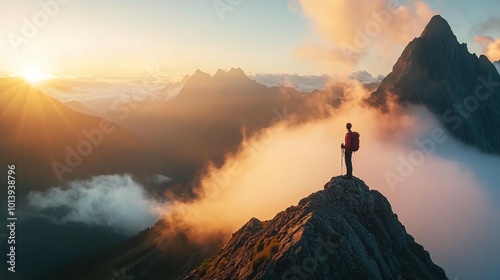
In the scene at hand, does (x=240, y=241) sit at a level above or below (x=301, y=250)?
above

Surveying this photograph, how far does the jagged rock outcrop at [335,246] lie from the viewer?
45.7m

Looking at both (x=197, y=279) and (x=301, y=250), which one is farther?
(x=197, y=279)

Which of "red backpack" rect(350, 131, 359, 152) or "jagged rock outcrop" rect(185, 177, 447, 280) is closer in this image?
"jagged rock outcrop" rect(185, 177, 447, 280)

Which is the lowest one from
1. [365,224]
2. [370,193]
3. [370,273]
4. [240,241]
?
[370,273]

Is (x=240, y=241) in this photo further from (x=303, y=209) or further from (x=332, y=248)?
(x=332, y=248)

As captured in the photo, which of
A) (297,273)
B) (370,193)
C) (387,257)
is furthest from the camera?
(370,193)

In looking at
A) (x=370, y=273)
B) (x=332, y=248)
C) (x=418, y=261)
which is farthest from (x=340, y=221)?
(x=418, y=261)

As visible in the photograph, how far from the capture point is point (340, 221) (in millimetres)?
49969

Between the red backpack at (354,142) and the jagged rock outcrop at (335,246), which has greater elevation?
the red backpack at (354,142)

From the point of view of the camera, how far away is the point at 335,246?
156 feet

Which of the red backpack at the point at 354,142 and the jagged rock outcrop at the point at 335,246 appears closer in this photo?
the jagged rock outcrop at the point at 335,246

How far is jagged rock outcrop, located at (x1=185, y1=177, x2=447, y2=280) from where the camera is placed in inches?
1800

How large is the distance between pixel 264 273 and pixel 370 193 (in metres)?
23.9

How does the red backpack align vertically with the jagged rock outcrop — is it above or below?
above
